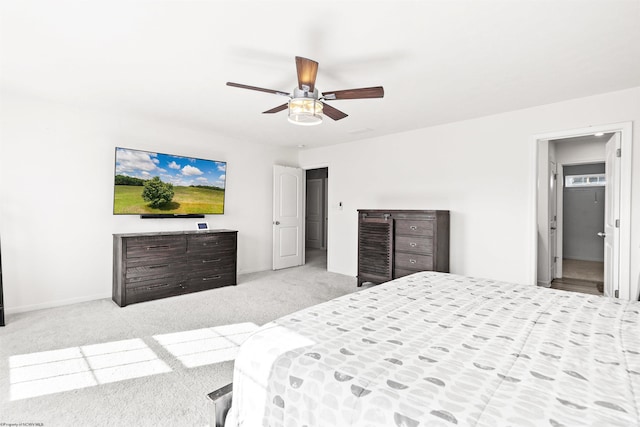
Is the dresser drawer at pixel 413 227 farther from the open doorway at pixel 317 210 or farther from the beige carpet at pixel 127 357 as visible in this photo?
the open doorway at pixel 317 210

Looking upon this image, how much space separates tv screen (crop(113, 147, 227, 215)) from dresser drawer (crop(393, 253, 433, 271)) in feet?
9.71

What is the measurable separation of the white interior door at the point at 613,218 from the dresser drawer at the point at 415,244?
73.4 inches

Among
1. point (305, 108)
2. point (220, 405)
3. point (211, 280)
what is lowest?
point (211, 280)

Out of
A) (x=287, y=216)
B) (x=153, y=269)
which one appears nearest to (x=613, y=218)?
(x=287, y=216)

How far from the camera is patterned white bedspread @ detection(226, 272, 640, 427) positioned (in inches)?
35.0

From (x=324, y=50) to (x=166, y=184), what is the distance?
324 cm

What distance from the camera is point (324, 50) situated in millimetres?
2441


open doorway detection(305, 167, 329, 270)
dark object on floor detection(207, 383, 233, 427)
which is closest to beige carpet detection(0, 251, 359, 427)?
dark object on floor detection(207, 383, 233, 427)

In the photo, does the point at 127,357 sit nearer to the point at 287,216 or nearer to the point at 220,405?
the point at 220,405

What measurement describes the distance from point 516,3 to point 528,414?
219 cm

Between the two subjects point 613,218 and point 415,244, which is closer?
point 613,218

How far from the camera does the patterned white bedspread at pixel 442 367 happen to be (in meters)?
0.89

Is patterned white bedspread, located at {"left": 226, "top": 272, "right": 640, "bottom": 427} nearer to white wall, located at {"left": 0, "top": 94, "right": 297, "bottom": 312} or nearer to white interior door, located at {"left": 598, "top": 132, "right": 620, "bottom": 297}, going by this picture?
white interior door, located at {"left": 598, "top": 132, "right": 620, "bottom": 297}

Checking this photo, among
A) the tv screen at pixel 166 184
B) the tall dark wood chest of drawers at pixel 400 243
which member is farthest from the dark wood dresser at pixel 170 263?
the tall dark wood chest of drawers at pixel 400 243
